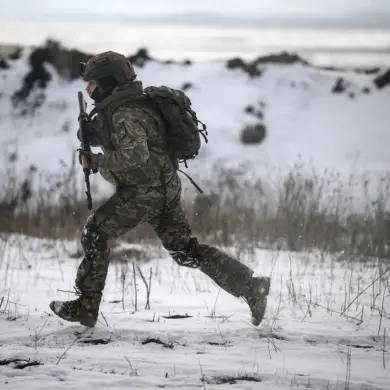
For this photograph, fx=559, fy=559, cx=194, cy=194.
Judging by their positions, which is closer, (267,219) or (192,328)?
(192,328)

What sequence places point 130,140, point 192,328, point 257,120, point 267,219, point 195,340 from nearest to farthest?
point 130,140, point 195,340, point 192,328, point 267,219, point 257,120

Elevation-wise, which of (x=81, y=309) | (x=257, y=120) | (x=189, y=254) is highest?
(x=257, y=120)

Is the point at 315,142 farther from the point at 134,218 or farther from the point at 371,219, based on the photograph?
the point at 134,218

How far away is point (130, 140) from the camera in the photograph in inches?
128

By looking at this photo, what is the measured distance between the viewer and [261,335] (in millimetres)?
3492

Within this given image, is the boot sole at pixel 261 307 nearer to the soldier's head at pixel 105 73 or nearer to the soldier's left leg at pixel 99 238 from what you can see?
the soldier's left leg at pixel 99 238

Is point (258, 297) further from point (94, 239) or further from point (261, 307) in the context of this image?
point (94, 239)

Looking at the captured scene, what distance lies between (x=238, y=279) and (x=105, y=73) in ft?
5.11

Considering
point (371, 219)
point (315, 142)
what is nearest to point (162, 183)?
point (371, 219)

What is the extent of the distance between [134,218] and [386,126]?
17034 millimetres

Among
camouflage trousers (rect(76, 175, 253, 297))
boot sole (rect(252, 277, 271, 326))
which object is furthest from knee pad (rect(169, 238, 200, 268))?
boot sole (rect(252, 277, 271, 326))

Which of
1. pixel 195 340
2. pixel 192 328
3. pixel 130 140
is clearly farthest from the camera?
pixel 192 328

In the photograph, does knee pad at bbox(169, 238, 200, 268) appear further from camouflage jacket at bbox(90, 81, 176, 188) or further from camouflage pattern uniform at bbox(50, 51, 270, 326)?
camouflage jacket at bbox(90, 81, 176, 188)

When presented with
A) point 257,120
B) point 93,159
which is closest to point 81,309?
point 93,159
